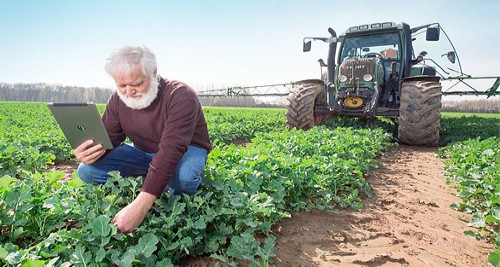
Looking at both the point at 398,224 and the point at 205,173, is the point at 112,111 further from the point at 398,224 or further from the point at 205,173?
the point at 398,224

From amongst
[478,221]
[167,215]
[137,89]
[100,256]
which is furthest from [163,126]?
[478,221]

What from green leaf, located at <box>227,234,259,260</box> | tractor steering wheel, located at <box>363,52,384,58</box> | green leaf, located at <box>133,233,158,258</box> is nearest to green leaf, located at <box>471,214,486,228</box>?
green leaf, located at <box>227,234,259,260</box>

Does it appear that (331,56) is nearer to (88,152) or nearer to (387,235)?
(387,235)

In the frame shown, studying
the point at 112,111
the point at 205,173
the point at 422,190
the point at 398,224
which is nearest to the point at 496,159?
the point at 422,190

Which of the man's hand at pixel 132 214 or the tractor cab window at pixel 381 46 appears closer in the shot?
the man's hand at pixel 132 214

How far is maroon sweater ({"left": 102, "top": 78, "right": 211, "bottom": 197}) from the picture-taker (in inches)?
84.1

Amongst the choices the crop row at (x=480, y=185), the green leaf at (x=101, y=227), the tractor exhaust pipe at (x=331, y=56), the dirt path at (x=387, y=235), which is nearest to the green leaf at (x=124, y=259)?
the green leaf at (x=101, y=227)

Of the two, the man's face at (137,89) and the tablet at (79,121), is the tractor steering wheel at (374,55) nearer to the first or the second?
the man's face at (137,89)

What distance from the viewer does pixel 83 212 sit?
83.4 inches

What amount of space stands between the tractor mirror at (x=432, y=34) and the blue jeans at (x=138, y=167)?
6354 mm

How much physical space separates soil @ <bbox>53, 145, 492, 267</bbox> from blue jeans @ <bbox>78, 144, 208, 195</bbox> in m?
0.63

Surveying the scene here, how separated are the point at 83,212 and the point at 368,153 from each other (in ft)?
14.6

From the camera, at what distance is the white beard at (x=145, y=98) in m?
2.37

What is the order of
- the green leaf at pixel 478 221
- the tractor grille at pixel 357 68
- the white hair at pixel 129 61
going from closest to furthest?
the white hair at pixel 129 61, the green leaf at pixel 478 221, the tractor grille at pixel 357 68
